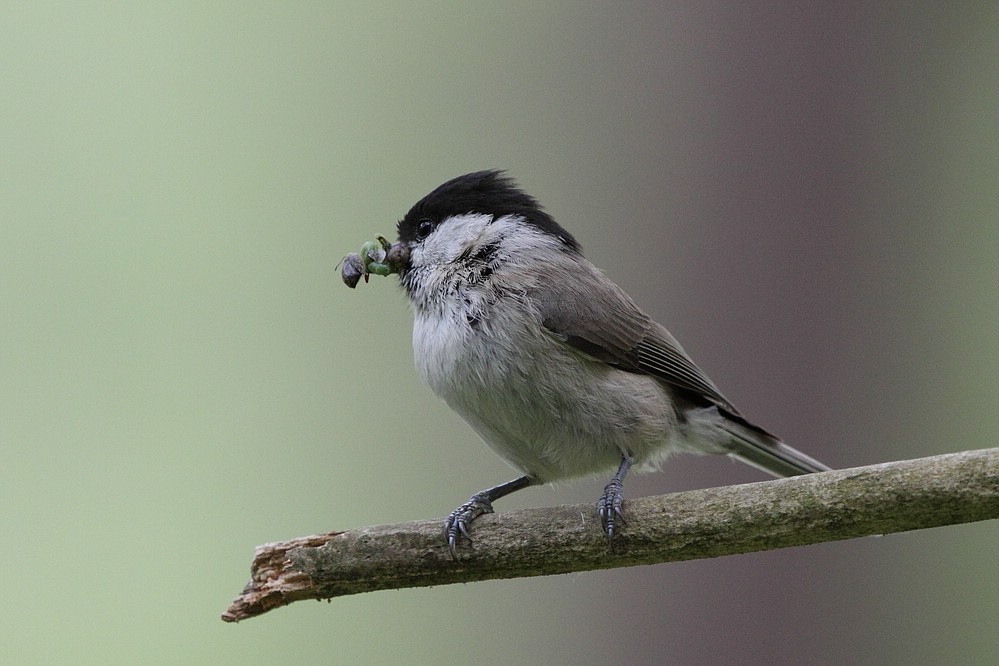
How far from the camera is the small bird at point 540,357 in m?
2.83

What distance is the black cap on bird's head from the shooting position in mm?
3221

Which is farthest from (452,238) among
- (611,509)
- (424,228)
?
(611,509)

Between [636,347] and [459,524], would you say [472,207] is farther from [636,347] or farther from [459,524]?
[459,524]

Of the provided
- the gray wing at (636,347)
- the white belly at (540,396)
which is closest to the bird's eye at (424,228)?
the white belly at (540,396)

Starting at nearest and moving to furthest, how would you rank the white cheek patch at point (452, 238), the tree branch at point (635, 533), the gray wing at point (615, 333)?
the tree branch at point (635, 533), the gray wing at point (615, 333), the white cheek patch at point (452, 238)

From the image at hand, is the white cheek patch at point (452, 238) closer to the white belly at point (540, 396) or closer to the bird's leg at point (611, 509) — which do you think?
the white belly at point (540, 396)

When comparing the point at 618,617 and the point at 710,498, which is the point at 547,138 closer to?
the point at 618,617

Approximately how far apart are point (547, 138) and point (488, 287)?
2430mm

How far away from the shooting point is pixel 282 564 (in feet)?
8.38

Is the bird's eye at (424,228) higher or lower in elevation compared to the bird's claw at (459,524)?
higher

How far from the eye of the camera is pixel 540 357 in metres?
2.84

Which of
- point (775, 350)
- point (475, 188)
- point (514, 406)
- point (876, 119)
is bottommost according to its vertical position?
point (514, 406)

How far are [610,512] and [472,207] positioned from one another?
1178 millimetres

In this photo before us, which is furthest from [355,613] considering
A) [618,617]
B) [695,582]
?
[695,582]
